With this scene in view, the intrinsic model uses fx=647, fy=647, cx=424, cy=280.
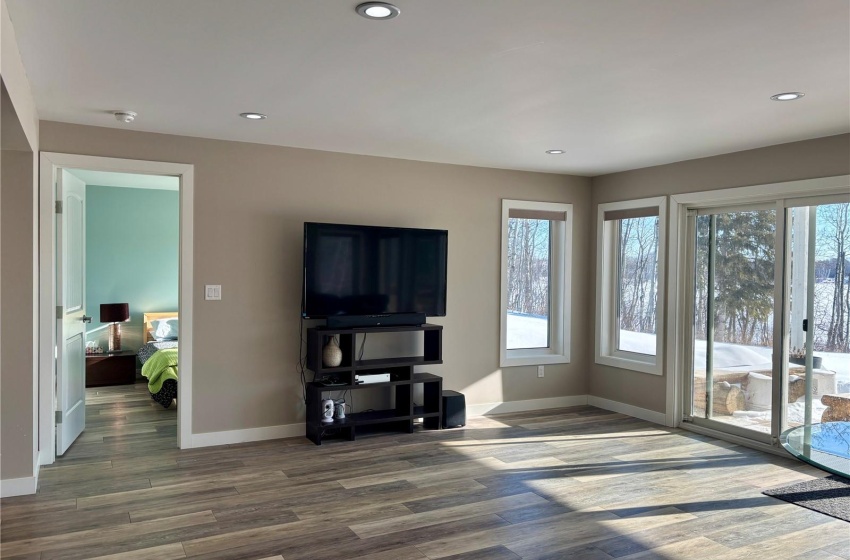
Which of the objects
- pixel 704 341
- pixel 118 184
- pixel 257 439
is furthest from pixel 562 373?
pixel 118 184

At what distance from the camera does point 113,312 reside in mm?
7695

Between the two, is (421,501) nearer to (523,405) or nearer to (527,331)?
(523,405)

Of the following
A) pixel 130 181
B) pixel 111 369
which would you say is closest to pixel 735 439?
pixel 111 369

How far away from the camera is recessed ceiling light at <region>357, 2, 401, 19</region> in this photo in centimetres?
234

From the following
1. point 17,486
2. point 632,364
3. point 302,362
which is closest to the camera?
point 17,486

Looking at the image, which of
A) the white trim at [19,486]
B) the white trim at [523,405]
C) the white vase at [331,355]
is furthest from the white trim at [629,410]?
the white trim at [19,486]

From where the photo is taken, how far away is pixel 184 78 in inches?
130

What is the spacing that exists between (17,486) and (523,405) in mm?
4156

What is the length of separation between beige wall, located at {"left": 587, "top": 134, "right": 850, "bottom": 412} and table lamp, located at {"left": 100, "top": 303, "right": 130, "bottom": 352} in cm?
542

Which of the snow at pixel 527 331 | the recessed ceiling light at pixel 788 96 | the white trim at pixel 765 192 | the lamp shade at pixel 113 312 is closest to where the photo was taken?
the recessed ceiling light at pixel 788 96

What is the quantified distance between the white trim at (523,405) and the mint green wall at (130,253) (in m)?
4.55

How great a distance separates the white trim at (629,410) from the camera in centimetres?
575

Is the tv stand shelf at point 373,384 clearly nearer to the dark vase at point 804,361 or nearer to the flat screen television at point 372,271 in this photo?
the flat screen television at point 372,271

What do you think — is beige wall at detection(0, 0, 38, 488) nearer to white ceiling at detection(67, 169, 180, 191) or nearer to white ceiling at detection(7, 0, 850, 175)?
white ceiling at detection(7, 0, 850, 175)
